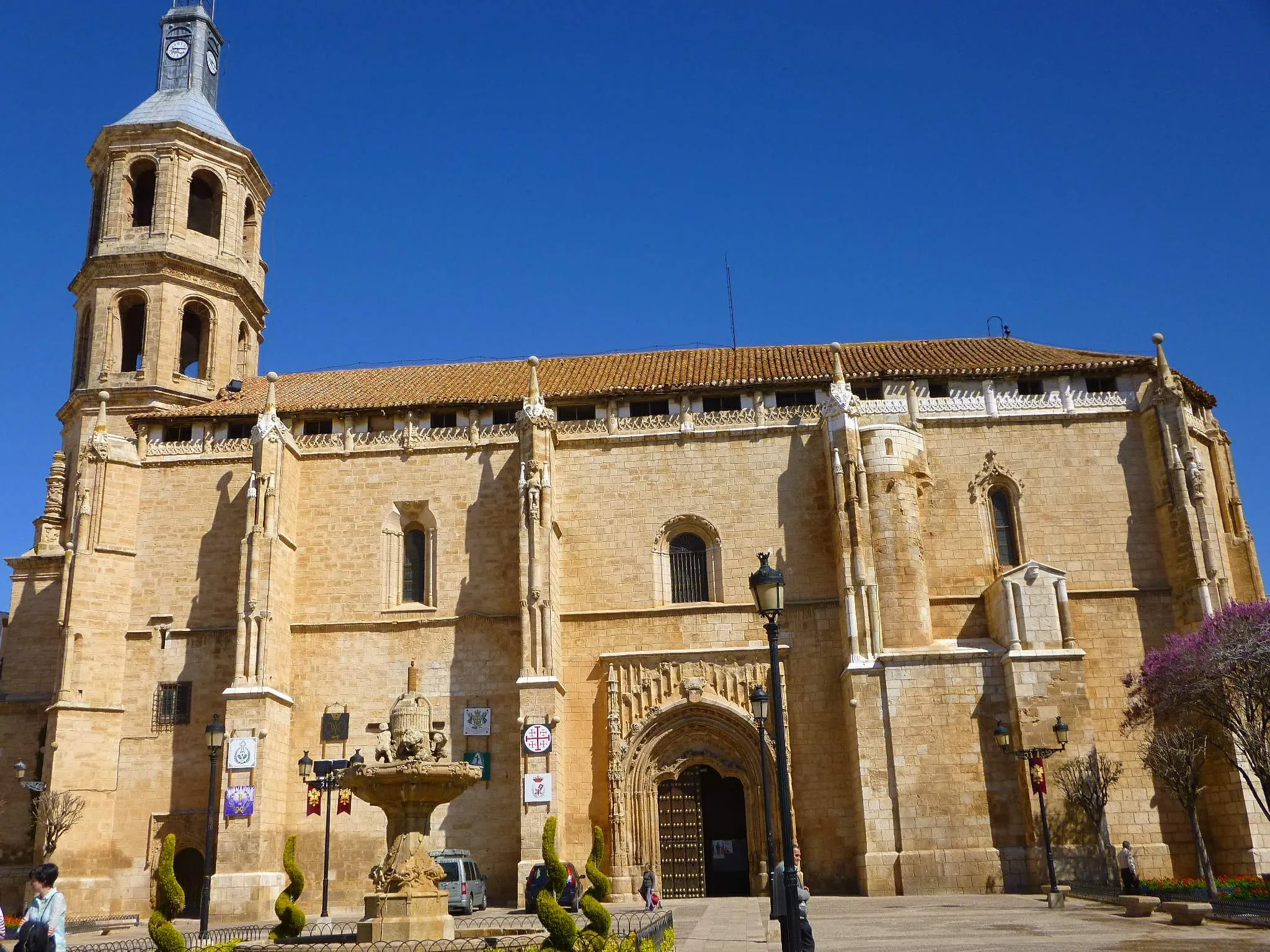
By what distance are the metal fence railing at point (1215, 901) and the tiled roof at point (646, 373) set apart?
552 inches

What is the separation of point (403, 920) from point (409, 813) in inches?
51.1

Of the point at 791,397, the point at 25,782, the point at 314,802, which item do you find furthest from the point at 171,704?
the point at 791,397

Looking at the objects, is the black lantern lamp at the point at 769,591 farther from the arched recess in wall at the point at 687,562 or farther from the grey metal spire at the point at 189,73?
the grey metal spire at the point at 189,73

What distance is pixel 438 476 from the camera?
3192cm

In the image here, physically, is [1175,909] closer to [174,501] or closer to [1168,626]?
[1168,626]

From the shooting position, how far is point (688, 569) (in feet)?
102

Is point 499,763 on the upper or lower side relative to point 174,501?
lower

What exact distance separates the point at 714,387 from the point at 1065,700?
40.5 ft

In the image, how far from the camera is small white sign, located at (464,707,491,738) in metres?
29.2

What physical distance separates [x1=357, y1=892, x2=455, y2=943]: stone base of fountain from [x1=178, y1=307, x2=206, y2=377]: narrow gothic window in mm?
27704

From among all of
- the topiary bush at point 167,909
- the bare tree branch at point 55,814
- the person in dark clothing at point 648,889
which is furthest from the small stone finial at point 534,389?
the topiary bush at point 167,909

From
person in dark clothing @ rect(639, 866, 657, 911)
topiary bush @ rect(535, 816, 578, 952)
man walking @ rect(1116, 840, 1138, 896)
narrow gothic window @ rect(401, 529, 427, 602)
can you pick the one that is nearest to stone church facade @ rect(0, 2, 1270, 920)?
narrow gothic window @ rect(401, 529, 427, 602)

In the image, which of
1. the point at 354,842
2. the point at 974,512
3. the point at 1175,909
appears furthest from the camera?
the point at 974,512

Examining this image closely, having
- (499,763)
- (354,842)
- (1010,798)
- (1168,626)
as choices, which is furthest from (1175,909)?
(354,842)
